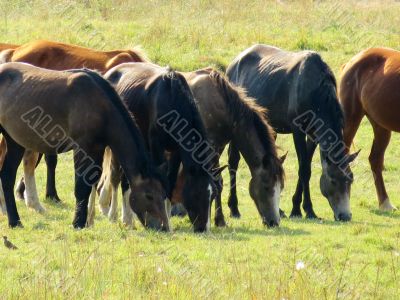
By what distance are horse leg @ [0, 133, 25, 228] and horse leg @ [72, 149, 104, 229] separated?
2.60 feet

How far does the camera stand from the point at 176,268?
8.25 meters

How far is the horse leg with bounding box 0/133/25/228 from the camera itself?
35.1 feet

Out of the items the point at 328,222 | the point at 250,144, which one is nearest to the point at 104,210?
the point at 250,144

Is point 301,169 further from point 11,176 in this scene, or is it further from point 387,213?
point 11,176

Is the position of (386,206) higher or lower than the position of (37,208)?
lower

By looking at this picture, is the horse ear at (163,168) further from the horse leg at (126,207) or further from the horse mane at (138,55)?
the horse mane at (138,55)

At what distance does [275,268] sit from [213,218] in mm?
3531

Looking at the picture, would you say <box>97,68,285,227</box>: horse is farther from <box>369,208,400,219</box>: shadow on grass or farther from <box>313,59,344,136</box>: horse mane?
<box>369,208,400,219</box>: shadow on grass

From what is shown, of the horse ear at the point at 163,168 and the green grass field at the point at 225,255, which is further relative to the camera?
Answer: the horse ear at the point at 163,168

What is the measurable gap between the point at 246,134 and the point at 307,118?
65.7 inches

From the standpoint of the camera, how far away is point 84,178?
33.7 ft

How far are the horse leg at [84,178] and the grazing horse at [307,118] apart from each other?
7.87 feet

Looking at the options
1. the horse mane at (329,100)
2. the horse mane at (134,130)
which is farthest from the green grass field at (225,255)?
the horse mane at (329,100)

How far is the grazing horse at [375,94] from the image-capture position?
14023 mm
